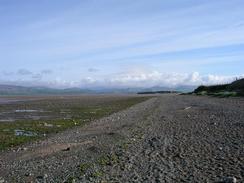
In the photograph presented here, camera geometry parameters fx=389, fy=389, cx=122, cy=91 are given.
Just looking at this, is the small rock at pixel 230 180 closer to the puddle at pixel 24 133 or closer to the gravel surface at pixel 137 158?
the gravel surface at pixel 137 158

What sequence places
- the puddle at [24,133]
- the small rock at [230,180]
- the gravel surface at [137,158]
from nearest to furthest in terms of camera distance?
the small rock at [230,180] → the gravel surface at [137,158] → the puddle at [24,133]

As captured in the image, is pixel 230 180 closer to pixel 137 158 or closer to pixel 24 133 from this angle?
pixel 137 158

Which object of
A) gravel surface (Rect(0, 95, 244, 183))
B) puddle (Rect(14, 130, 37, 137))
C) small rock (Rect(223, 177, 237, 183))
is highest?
small rock (Rect(223, 177, 237, 183))

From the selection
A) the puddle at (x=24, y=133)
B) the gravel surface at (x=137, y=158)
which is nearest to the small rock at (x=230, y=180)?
the gravel surface at (x=137, y=158)

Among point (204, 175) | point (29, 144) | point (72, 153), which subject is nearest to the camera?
point (204, 175)

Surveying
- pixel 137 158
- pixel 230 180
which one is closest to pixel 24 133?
pixel 137 158

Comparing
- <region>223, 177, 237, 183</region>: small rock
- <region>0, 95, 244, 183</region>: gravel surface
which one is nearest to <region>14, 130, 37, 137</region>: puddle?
<region>0, 95, 244, 183</region>: gravel surface

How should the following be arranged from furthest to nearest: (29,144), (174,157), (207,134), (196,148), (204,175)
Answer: (29,144) → (207,134) → (196,148) → (174,157) → (204,175)

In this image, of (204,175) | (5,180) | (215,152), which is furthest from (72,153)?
(204,175)

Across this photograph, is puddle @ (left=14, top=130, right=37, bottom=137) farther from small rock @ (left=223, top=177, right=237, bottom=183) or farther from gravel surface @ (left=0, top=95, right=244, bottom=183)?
small rock @ (left=223, top=177, right=237, bottom=183)

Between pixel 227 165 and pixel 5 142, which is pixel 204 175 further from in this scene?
pixel 5 142

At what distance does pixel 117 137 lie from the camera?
23.9 m

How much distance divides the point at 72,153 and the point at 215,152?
6944 millimetres

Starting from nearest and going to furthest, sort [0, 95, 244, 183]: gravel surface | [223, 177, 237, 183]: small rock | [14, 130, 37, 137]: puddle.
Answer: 1. [223, 177, 237, 183]: small rock
2. [0, 95, 244, 183]: gravel surface
3. [14, 130, 37, 137]: puddle
